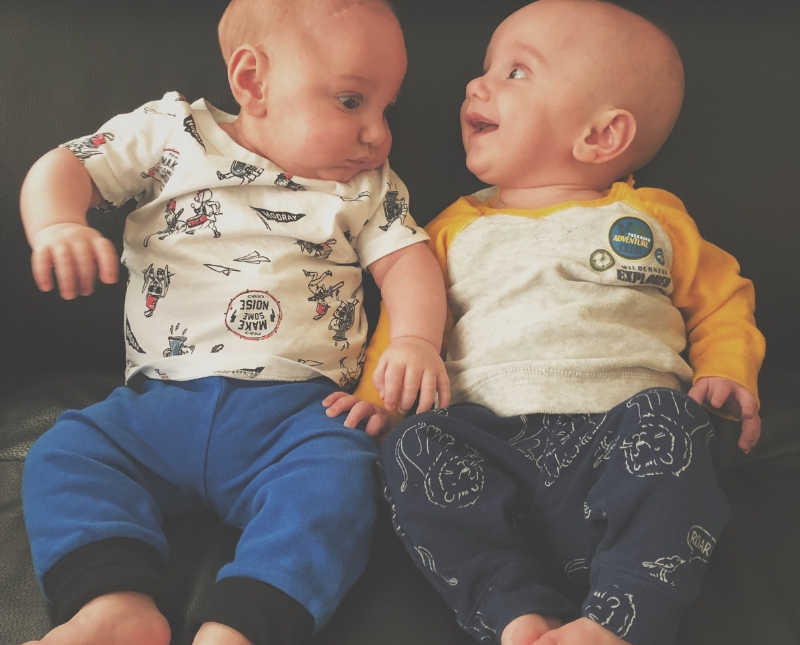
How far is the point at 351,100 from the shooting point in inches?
37.7

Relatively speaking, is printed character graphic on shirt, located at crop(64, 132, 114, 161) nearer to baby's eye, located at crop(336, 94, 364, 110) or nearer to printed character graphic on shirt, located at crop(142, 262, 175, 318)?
printed character graphic on shirt, located at crop(142, 262, 175, 318)

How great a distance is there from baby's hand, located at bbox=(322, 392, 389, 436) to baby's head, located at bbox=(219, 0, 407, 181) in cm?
27

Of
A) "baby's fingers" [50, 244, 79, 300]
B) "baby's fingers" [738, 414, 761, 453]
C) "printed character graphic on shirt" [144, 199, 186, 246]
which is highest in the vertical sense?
"baby's fingers" [50, 244, 79, 300]

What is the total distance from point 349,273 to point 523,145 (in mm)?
272

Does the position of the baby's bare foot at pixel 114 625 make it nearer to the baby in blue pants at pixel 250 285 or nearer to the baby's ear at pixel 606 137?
the baby in blue pants at pixel 250 285

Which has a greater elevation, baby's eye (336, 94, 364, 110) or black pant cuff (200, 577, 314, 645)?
baby's eye (336, 94, 364, 110)

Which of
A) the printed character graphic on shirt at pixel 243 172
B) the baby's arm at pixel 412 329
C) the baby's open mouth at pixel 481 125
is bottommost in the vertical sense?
the baby's arm at pixel 412 329

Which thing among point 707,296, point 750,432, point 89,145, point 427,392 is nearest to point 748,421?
point 750,432

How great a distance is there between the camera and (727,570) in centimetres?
82

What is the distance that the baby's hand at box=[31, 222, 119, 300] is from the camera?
789mm

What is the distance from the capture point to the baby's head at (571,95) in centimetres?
101

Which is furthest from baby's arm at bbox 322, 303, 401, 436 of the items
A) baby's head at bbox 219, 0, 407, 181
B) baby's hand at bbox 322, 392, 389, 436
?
baby's head at bbox 219, 0, 407, 181

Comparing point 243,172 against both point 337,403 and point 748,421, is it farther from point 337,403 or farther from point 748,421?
point 748,421

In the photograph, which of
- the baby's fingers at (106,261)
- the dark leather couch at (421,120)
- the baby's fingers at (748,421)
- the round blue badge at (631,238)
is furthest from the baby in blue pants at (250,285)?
the baby's fingers at (748,421)
